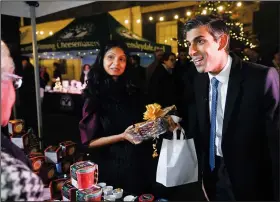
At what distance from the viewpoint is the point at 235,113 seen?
161 centimetres

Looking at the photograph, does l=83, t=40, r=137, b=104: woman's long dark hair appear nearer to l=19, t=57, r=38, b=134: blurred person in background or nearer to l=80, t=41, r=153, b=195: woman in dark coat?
A: l=80, t=41, r=153, b=195: woman in dark coat

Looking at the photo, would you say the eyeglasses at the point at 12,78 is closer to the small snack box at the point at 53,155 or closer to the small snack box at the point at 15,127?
the small snack box at the point at 53,155

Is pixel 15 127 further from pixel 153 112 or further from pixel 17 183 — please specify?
pixel 17 183

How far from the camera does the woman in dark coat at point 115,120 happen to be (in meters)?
1.89

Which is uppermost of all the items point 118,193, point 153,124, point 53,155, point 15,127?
point 153,124

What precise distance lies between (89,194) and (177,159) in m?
0.60

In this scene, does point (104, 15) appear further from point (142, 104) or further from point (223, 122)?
point (223, 122)

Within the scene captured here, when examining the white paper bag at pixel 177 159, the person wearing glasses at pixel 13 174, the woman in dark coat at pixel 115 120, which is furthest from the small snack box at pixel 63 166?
the person wearing glasses at pixel 13 174

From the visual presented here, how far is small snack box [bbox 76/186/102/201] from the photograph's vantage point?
61.0 inches

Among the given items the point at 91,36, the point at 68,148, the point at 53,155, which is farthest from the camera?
the point at 91,36

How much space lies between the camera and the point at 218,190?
1.84 m

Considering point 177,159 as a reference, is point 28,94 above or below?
above

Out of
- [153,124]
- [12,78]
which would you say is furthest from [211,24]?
[12,78]

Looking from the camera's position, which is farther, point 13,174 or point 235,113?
point 235,113
